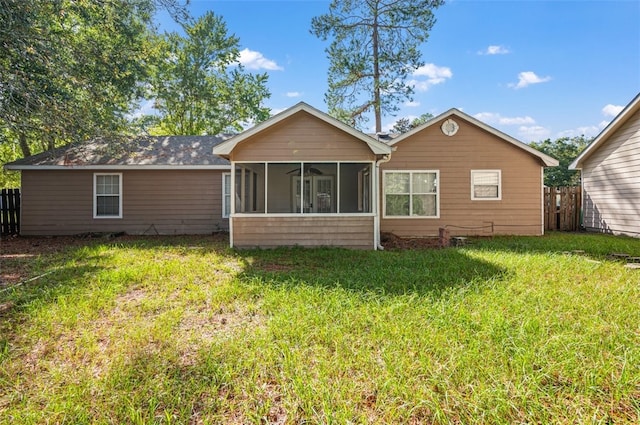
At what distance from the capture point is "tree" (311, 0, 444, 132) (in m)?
17.8

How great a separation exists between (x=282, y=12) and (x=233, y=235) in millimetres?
10275

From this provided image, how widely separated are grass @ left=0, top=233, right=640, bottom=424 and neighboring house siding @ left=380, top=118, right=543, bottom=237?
4.95 metres

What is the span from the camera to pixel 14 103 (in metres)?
5.74

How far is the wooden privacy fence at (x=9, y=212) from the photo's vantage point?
1121 cm

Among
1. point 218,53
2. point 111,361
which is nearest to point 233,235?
point 111,361

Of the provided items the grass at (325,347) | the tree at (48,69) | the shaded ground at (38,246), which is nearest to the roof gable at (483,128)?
the shaded ground at (38,246)

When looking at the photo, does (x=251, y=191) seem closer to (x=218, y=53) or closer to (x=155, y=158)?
(x=155, y=158)

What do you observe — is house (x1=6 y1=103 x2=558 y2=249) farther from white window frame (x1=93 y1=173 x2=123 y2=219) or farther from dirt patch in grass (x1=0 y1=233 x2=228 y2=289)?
dirt patch in grass (x1=0 y1=233 x2=228 y2=289)

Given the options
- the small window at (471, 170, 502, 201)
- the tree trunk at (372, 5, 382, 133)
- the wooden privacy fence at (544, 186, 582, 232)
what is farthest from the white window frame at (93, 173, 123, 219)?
the wooden privacy fence at (544, 186, 582, 232)

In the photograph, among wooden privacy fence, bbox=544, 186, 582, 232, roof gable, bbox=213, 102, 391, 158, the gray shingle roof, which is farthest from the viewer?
wooden privacy fence, bbox=544, 186, 582, 232

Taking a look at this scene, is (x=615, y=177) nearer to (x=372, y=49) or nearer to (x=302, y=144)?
(x=302, y=144)

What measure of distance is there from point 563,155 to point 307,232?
105 feet

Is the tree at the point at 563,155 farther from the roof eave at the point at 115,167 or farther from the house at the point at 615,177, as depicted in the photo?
the roof eave at the point at 115,167

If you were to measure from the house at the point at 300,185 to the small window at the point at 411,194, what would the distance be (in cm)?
3
